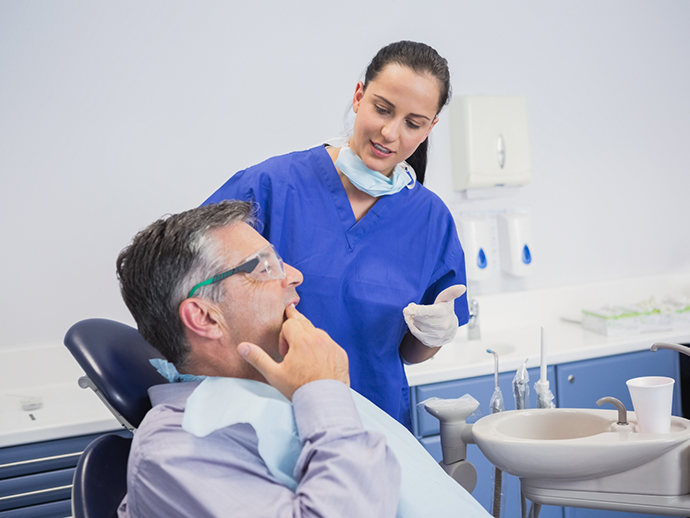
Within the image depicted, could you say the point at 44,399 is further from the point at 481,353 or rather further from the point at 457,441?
the point at 481,353

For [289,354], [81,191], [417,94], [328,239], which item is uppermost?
[417,94]

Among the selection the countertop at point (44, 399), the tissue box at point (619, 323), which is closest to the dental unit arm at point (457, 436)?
the countertop at point (44, 399)

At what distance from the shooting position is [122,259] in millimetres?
985

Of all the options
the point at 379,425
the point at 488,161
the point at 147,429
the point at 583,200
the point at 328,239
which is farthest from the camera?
the point at 583,200

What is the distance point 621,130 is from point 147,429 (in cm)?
254

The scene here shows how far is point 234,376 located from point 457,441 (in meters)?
0.51

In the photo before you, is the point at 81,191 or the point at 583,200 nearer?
the point at 81,191

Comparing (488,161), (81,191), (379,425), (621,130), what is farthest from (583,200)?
(81,191)

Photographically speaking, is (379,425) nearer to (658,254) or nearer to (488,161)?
(488,161)

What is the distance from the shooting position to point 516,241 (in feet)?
7.97

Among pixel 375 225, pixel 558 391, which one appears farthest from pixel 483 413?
pixel 375 225

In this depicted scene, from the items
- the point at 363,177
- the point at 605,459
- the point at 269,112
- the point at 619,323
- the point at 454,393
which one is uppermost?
the point at 269,112

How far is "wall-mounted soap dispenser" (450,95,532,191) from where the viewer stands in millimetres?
2322

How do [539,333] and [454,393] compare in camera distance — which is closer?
[454,393]
